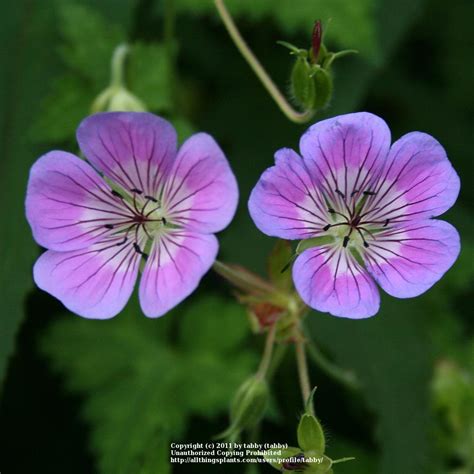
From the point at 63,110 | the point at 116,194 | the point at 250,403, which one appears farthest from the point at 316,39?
the point at 63,110

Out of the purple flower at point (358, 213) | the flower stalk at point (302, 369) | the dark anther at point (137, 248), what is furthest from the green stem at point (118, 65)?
the flower stalk at point (302, 369)

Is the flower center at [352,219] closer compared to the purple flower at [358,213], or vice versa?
the purple flower at [358,213]

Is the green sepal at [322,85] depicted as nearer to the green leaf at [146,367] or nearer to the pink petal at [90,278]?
the pink petal at [90,278]

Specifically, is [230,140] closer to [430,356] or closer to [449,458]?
[430,356]

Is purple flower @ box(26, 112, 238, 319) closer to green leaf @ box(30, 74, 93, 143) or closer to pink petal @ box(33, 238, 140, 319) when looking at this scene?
pink petal @ box(33, 238, 140, 319)

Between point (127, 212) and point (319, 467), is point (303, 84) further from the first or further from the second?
point (319, 467)

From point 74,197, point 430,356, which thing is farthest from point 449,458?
point 74,197

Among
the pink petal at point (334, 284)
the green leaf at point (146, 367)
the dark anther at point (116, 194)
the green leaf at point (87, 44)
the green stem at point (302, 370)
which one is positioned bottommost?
the green leaf at point (146, 367)
